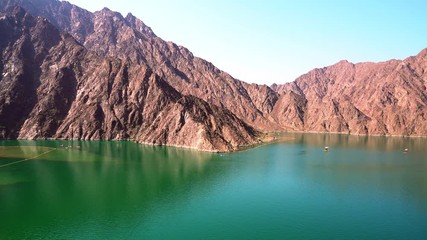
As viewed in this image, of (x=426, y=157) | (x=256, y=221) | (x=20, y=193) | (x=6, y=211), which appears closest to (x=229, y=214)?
(x=256, y=221)

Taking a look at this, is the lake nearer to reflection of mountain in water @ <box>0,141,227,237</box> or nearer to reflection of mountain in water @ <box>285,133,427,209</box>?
reflection of mountain in water @ <box>0,141,227,237</box>

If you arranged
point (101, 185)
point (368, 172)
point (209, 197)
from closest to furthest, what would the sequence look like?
1. point (209, 197)
2. point (101, 185)
3. point (368, 172)

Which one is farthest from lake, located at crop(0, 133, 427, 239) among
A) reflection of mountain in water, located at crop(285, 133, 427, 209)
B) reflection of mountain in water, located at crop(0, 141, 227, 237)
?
reflection of mountain in water, located at crop(285, 133, 427, 209)

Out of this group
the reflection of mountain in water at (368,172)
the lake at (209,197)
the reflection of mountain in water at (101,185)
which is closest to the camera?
the lake at (209,197)

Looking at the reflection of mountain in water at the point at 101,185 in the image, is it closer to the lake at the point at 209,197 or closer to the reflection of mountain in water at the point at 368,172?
the lake at the point at 209,197

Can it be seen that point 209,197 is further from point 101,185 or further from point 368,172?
point 368,172

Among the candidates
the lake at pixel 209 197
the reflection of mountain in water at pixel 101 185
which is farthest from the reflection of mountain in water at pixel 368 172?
the reflection of mountain in water at pixel 101 185

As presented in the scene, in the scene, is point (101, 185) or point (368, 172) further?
point (368, 172)

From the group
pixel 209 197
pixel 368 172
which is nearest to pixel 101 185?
pixel 209 197

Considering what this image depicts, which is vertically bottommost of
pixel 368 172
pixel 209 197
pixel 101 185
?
pixel 209 197

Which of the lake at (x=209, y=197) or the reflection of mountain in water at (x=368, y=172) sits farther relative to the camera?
the reflection of mountain in water at (x=368, y=172)
